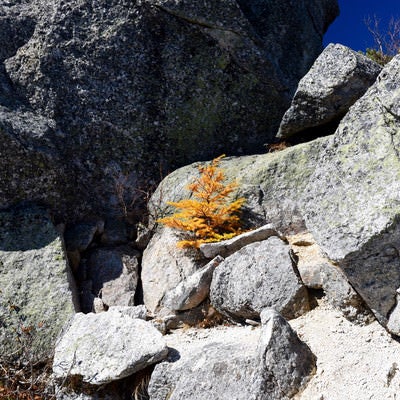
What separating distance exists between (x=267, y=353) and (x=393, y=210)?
2073 mm

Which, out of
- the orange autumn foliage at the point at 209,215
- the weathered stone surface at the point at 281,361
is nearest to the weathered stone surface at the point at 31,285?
the orange autumn foliage at the point at 209,215

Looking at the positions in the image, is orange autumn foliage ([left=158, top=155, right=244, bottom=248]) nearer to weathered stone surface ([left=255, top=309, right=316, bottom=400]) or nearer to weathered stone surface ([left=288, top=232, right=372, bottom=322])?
weathered stone surface ([left=288, top=232, right=372, bottom=322])

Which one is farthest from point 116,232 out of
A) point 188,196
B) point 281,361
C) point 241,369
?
point 281,361

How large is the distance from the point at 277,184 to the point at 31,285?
462 centimetres

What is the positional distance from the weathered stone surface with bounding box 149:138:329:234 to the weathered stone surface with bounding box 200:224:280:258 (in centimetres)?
77

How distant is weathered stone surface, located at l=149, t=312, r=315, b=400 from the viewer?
18.2 ft

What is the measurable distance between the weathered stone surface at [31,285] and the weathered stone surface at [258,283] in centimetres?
257

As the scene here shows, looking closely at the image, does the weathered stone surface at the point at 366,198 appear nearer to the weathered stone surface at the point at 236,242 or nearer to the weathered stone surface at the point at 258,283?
the weathered stone surface at the point at 258,283

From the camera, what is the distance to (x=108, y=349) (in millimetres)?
6676

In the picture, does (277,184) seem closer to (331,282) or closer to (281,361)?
(331,282)

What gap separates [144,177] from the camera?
1082 cm

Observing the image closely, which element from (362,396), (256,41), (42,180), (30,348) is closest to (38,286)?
(30,348)

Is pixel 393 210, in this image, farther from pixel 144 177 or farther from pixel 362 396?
pixel 144 177

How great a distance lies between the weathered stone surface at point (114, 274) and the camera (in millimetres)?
9047
